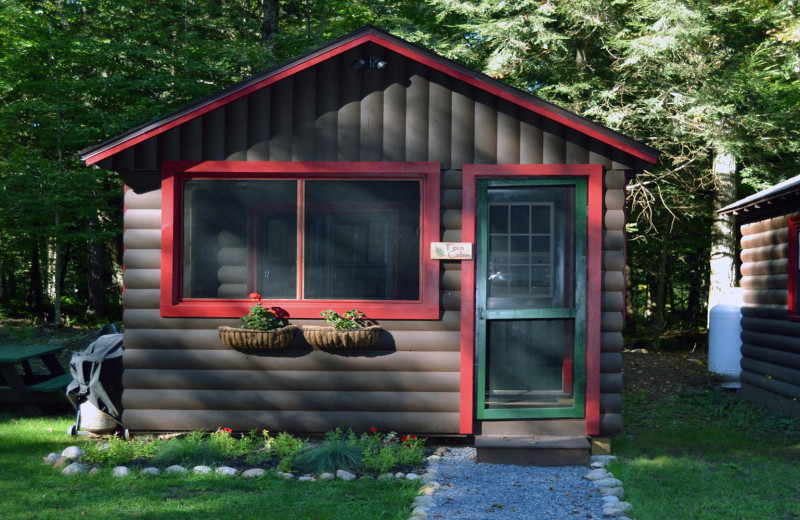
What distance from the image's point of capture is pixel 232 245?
259 inches

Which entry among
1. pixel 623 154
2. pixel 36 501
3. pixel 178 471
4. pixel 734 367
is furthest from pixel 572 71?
pixel 36 501

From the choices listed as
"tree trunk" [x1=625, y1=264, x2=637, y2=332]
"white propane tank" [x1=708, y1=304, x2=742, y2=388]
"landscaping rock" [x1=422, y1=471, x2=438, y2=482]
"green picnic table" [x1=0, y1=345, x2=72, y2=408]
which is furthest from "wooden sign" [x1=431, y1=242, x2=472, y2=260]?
"tree trunk" [x1=625, y1=264, x2=637, y2=332]

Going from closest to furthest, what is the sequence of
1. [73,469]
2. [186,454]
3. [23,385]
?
[73,469] < [186,454] < [23,385]

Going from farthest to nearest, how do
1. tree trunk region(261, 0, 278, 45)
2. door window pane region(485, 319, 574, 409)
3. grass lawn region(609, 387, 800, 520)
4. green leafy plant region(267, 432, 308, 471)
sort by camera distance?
tree trunk region(261, 0, 278, 45) → door window pane region(485, 319, 574, 409) → green leafy plant region(267, 432, 308, 471) → grass lawn region(609, 387, 800, 520)

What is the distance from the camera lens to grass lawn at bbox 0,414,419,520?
14.6 feet

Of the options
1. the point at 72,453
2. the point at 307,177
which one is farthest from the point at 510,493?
the point at 72,453

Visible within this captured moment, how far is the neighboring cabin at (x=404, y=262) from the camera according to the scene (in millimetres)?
6305

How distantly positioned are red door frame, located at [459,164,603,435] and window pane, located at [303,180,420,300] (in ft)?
1.52

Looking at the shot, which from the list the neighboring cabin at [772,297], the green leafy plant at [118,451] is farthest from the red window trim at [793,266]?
the green leafy plant at [118,451]

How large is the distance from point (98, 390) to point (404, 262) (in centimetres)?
300

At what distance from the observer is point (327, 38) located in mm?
16031

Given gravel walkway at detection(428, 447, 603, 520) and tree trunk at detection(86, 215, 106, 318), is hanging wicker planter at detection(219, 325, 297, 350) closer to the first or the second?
gravel walkway at detection(428, 447, 603, 520)

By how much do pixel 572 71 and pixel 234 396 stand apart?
909cm

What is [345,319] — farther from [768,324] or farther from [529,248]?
[768,324]
